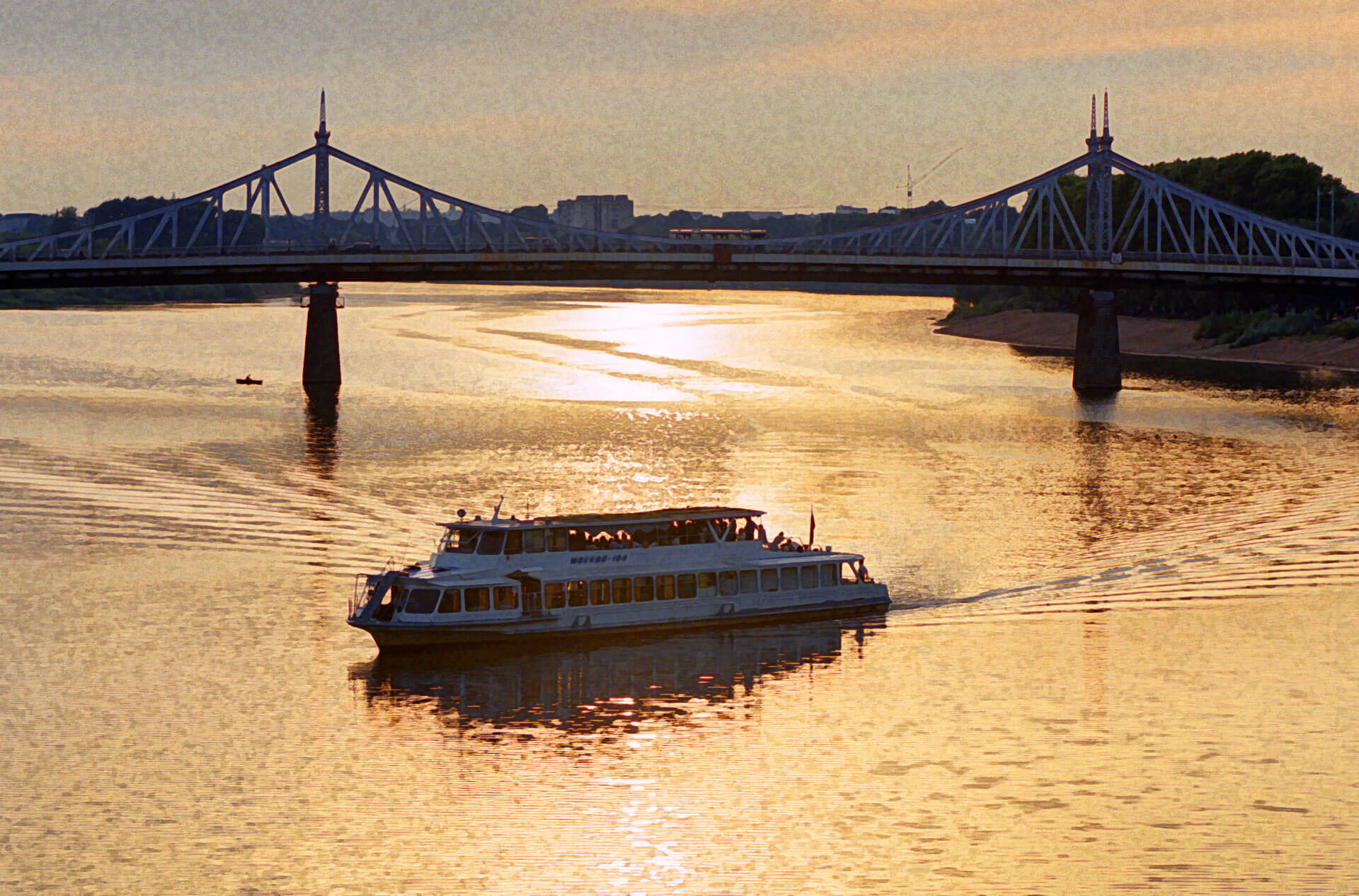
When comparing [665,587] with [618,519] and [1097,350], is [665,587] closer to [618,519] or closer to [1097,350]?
[618,519]

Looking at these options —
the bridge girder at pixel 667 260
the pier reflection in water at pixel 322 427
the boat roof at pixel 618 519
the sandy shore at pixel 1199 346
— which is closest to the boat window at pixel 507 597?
the boat roof at pixel 618 519

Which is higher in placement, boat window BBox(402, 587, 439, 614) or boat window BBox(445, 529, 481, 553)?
boat window BBox(445, 529, 481, 553)

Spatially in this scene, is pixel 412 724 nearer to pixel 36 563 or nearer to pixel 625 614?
pixel 625 614

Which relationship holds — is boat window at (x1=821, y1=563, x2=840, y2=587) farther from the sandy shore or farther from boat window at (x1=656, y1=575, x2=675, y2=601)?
the sandy shore

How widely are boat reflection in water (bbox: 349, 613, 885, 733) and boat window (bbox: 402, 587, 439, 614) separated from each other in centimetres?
119

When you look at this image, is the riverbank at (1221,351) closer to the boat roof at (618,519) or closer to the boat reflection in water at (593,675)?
the boat roof at (618,519)

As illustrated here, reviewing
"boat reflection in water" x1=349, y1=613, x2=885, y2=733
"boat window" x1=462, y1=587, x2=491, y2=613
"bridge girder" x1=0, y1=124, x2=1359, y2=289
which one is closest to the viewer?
"boat reflection in water" x1=349, y1=613, x2=885, y2=733

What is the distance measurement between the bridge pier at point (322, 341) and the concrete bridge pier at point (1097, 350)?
56.5 m

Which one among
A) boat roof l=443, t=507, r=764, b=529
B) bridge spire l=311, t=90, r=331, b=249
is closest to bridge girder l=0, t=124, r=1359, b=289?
bridge spire l=311, t=90, r=331, b=249

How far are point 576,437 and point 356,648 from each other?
52.1m

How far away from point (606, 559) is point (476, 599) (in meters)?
4.03

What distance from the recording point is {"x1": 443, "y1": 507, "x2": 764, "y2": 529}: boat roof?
47.9 m

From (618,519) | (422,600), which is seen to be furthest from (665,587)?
(422,600)

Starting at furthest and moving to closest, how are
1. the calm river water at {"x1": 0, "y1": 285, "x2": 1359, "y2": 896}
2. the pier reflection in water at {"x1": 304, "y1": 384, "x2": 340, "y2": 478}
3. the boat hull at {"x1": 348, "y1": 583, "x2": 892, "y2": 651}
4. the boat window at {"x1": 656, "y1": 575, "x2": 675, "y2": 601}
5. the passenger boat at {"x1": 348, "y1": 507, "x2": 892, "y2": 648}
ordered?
the pier reflection in water at {"x1": 304, "y1": 384, "x2": 340, "y2": 478} < the boat window at {"x1": 656, "y1": 575, "x2": 675, "y2": 601} < the passenger boat at {"x1": 348, "y1": 507, "x2": 892, "y2": 648} < the boat hull at {"x1": 348, "y1": 583, "x2": 892, "y2": 651} < the calm river water at {"x1": 0, "y1": 285, "x2": 1359, "y2": 896}
